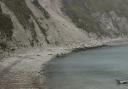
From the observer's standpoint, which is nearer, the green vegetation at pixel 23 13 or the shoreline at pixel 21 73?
the shoreline at pixel 21 73

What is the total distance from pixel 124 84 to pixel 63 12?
138m

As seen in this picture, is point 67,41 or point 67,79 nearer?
point 67,79

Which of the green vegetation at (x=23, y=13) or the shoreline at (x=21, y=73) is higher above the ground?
the green vegetation at (x=23, y=13)

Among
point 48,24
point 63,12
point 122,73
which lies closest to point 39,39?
point 48,24

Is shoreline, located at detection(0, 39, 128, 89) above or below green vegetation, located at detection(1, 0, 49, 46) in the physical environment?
below

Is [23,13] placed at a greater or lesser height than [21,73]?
greater

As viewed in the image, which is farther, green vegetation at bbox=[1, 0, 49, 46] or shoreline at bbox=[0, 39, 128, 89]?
green vegetation at bbox=[1, 0, 49, 46]

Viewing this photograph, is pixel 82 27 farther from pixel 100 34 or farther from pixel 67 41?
pixel 67 41

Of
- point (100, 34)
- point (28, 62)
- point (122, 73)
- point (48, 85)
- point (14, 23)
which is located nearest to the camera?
point (48, 85)

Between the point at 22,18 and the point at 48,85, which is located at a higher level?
the point at 22,18

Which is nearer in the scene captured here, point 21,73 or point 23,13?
point 21,73

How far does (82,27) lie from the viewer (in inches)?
7121

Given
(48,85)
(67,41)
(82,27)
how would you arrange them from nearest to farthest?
(48,85) → (67,41) → (82,27)

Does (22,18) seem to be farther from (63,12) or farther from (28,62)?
(63,12)
